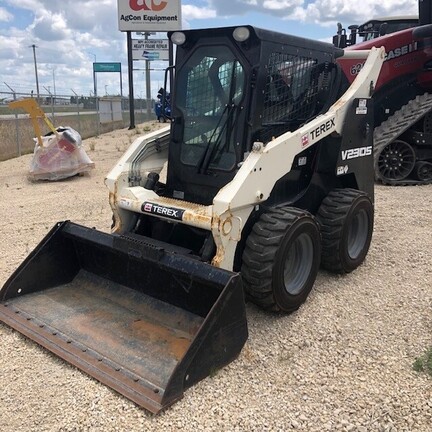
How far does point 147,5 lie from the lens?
1945 centimetres

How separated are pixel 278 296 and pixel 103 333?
1348 millimetres

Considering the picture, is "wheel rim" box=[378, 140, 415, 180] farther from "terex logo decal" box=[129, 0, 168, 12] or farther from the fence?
"terex logo decal" box=[129, 0, 168, 12]

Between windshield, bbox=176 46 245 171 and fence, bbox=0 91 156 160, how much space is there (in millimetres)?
9990

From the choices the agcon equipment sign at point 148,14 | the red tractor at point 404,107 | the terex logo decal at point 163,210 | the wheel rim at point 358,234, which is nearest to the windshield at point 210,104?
the terex logo decal at point 163,210

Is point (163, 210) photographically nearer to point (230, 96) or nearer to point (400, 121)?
point (230, 96)

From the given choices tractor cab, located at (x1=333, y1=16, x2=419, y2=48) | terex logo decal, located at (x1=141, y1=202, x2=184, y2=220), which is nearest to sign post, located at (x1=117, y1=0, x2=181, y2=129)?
tractor cab, located at (x1=333, y1=16, x2=419, y2=48)

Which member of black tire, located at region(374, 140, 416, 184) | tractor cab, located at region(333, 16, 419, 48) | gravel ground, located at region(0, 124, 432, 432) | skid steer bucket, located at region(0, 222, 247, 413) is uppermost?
tractor cab, located at region(333, 16, 419, 48)

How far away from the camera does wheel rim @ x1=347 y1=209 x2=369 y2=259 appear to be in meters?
5.09

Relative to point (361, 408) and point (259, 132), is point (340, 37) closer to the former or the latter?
point (259, 132)

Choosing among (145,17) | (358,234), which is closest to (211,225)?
(358,234)

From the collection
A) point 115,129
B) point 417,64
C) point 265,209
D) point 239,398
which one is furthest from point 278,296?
point 115,129

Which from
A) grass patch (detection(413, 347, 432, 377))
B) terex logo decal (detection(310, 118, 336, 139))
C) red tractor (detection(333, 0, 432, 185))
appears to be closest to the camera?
grass patch (detection(413, 347, 432, 377))

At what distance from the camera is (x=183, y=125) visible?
4.64m

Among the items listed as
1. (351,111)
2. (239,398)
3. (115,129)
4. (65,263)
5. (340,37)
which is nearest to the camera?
(239,398)
